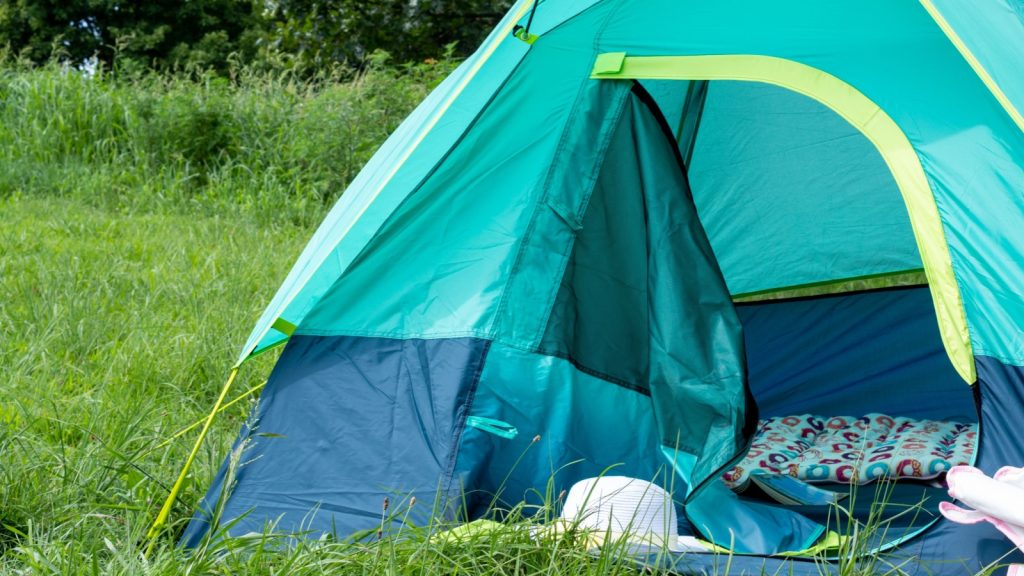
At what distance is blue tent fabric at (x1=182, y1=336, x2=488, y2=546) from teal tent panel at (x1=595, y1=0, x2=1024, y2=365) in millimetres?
884

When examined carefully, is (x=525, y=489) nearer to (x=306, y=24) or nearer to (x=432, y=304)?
(x=432, y=304)

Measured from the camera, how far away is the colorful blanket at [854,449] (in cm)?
261

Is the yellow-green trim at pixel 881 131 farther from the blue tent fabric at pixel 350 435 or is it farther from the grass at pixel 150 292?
the blue tent fabric at pixel 350 435

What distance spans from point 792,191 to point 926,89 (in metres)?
1.24

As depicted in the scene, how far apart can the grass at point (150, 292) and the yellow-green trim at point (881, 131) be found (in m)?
0.47

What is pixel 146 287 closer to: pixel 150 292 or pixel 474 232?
pixel 150 292

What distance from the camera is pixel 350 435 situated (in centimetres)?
229

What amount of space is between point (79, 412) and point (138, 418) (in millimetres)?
393

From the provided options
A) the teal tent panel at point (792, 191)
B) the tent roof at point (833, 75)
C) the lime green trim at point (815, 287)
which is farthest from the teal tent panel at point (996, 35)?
the lime green trim at point (815, 287)

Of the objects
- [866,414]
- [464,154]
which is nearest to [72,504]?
[464,154]

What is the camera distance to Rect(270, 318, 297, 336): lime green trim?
2404 mm

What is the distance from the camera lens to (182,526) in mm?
2213

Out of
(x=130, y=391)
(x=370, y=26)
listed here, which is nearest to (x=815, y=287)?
(x=130, y=391)

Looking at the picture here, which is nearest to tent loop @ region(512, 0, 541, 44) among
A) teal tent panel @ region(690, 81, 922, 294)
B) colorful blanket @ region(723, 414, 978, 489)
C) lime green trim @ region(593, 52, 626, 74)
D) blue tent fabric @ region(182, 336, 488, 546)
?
lime green trim @ region(593, 52, 626, 74)
